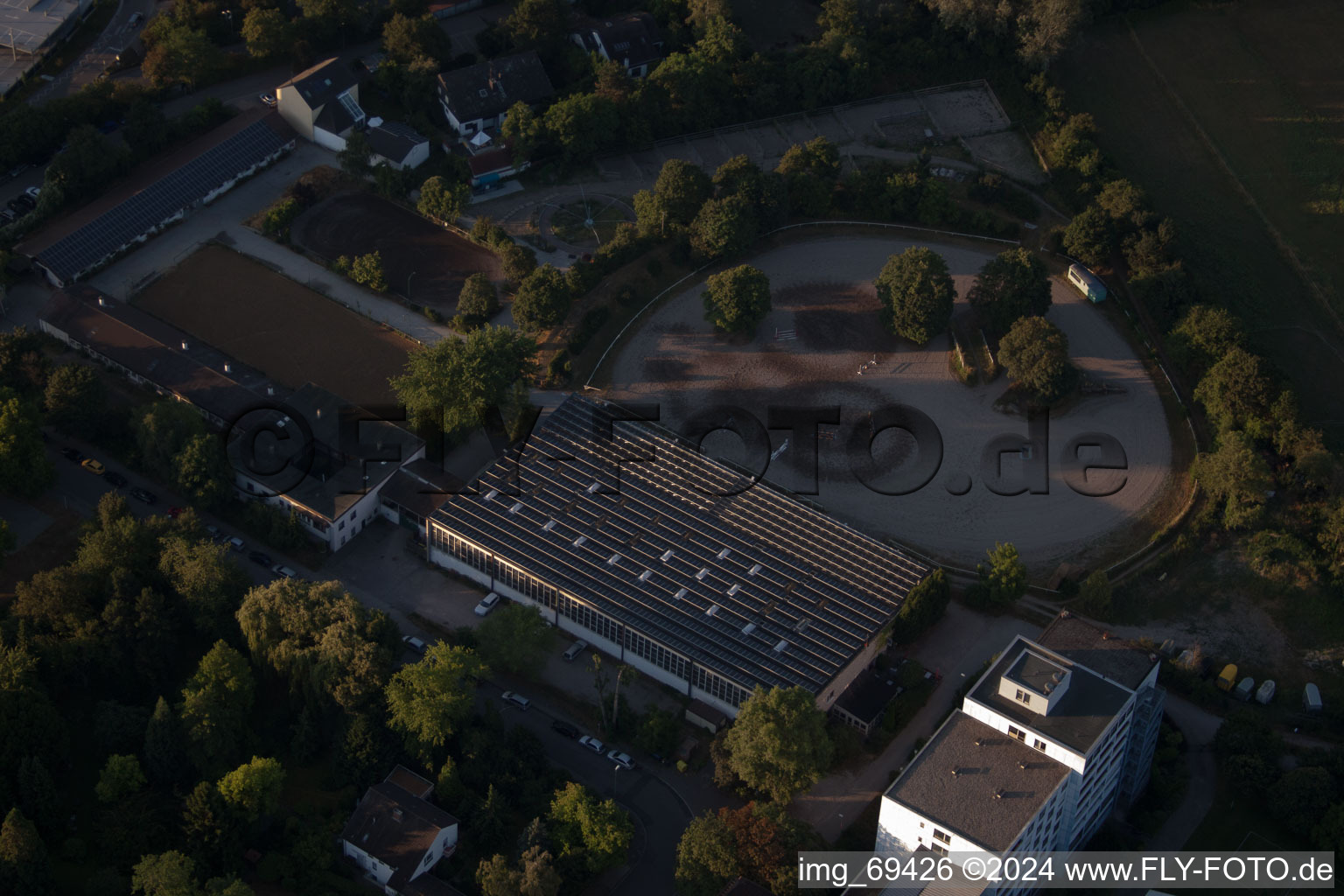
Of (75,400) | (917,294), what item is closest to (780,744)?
(917,294)

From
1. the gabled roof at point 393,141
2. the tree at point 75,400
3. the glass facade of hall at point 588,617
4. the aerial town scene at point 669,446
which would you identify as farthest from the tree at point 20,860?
the gabled roof at point 393,141

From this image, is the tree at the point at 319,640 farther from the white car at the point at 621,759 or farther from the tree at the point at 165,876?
the white car at the point at 621,759

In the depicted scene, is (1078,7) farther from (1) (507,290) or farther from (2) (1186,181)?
(1) (507,290)

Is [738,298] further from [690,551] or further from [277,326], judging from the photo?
[277,326]

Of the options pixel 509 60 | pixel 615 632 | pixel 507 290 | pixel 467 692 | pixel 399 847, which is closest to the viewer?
pixel 399 847

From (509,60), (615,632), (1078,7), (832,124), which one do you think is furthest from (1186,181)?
(615,632)
